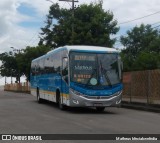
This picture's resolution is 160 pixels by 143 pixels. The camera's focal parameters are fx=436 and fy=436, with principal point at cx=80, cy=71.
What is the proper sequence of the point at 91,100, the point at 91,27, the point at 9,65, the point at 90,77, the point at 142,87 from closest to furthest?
1. the point at 91,100
2. the point at 90,77
3. the point at 142,87
4. the point at 91,27
5. the point at 9,65

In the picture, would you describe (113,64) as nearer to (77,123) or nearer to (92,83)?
(92,83)

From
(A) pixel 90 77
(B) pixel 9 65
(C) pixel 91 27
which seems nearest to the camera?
(A) pixel 90 77

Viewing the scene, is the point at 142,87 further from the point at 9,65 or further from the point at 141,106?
the point at 9,65

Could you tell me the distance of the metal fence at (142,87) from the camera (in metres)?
26.1

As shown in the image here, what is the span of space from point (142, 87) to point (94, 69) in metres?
7.90

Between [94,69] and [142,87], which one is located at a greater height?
[94,69]

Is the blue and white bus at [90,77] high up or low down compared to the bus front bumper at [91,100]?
up

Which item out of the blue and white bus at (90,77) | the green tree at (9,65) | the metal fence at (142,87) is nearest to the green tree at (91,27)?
the metal fence at (142,87)

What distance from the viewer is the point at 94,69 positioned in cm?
2100

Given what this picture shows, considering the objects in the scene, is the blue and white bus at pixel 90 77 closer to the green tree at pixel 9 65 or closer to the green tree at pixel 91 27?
the green tree at pixel 91 27

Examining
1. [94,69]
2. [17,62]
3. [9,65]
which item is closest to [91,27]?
[94,69]

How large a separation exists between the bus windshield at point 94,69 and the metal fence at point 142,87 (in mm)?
5262

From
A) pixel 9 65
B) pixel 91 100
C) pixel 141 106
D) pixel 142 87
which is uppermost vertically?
pixel 9 65

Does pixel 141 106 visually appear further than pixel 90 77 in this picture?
Yes
